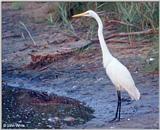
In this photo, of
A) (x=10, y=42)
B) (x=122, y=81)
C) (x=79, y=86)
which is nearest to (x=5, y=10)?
(x=10, y=42)

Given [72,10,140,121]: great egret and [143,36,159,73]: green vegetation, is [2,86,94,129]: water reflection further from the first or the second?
[143,36,159,73]: green vegetation

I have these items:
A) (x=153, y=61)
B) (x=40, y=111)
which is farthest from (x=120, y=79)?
(x=153, y=61)

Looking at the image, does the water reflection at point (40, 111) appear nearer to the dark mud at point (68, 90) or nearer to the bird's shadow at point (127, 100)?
the dark mud at point (68, 90)

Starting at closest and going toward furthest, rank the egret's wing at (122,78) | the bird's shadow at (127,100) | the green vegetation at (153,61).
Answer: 1. the egret's wing at (122,78)
2. the bird's shadow at (127,100)
3. the green vegetation at (153,61)

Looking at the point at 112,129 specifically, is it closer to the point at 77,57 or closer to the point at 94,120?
the point at 94,120

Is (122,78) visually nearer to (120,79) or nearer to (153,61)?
(120,79)

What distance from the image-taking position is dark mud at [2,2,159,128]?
19.6ft

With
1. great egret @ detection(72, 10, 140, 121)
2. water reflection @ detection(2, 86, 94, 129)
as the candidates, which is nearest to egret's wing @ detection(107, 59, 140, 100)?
great egret @ detection(72, 10, 140, 121)

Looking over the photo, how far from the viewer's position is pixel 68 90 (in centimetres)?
714

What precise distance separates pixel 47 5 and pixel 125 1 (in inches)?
95.4

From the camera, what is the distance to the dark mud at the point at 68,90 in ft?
19.6

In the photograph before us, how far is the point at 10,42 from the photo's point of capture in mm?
9297

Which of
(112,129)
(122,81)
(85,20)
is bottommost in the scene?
(112,129)

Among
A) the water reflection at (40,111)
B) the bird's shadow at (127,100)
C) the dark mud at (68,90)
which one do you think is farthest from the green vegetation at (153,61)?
the water reflection at (40,111)
